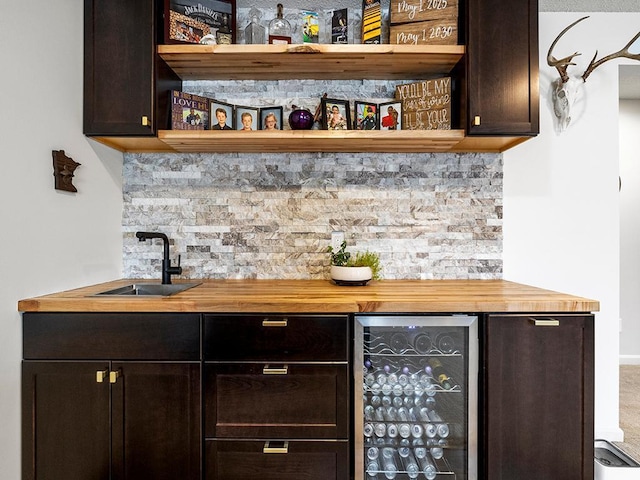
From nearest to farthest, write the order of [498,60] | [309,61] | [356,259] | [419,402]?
[419,402]
[498,60]
[309,61]
[356,259]

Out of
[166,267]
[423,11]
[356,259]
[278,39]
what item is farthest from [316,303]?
[423,11]

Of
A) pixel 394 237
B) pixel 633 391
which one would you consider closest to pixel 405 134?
pixel 394 237

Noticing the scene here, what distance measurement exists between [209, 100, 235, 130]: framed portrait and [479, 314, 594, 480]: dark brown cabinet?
1.59 m

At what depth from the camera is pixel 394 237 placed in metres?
2.29


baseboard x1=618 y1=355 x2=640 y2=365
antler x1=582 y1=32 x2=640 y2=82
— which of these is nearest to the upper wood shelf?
antler x1=582 y1=32 x2=640 y2=82

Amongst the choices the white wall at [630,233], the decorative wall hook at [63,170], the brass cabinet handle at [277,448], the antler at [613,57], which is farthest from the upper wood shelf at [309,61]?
the white wall at [630,233]

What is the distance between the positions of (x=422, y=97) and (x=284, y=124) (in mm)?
769

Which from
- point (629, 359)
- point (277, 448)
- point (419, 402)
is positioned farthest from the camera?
point (629, 359)

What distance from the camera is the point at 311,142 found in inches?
80.3

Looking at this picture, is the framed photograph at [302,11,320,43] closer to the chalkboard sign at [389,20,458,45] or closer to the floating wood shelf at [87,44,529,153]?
the floating wood shelf at [87,44,529,153]

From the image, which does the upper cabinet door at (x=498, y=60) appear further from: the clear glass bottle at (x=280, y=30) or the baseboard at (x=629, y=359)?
the baseboard at (x=629, y=359)

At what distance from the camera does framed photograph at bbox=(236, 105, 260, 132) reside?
7.12 feet

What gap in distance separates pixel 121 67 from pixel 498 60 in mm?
1787

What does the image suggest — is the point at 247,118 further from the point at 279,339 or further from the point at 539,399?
the point at 539,399
